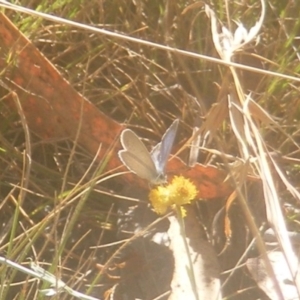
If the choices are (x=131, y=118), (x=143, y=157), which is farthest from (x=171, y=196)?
(x=131, y=118)

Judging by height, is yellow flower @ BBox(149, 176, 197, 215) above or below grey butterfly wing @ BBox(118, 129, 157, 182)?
below

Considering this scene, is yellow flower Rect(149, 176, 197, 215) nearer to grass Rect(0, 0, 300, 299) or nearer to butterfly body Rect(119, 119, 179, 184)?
butterfly body Rect(119, 119, 179, 184)

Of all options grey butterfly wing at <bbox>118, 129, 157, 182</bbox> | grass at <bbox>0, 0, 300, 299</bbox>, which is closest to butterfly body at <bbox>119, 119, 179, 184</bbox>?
grey butterfly wing at <bbox>118, 129, 157, 182</bbox>

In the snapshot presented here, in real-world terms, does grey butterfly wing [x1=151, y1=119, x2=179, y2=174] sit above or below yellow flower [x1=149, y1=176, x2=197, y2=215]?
above

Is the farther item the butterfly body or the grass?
the grass

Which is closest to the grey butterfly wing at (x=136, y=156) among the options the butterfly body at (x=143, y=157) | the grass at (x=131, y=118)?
the butterfly body at (x=143, y=157)

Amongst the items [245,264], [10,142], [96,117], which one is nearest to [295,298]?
[245,264]
